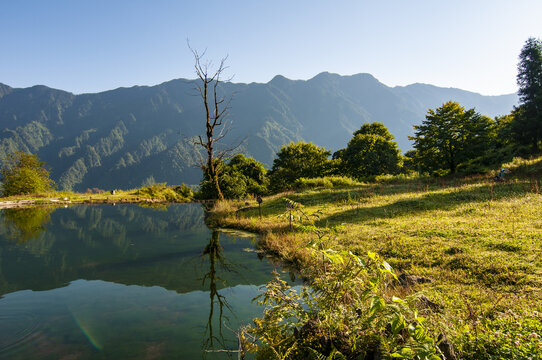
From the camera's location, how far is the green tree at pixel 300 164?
3531 cm

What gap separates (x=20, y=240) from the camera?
35.5ft

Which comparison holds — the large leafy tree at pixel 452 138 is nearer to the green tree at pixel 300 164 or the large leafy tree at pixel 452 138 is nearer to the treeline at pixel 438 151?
the treeline at pixel 438 151

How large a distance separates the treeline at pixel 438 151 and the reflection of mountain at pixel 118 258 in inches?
466

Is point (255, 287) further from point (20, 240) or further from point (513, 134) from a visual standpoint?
point (513, 134)

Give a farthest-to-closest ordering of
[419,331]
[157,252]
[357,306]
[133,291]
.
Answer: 1. [157,252]
2. [133,291]
3. [357,306]
4. [419,331]

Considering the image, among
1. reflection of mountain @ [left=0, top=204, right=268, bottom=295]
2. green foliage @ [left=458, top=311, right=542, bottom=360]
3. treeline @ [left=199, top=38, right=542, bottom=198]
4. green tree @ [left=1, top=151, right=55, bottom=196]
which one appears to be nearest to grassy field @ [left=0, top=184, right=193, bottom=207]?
green tree @ [left=1, top=151, right=55, bottom=196]

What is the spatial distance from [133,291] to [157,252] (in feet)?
11.3

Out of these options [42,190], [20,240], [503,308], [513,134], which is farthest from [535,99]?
[42,190]

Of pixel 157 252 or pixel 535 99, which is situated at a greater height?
pixel 535 99

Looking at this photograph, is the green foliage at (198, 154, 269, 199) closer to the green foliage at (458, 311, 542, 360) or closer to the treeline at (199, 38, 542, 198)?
the treeline at (199, 38, 542, 198)

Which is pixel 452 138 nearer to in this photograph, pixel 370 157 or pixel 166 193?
pixel 370 157

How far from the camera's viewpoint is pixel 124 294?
6.06 m

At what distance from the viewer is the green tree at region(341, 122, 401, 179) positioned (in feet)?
110

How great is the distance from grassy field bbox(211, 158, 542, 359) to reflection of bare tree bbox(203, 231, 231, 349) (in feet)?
6.36
